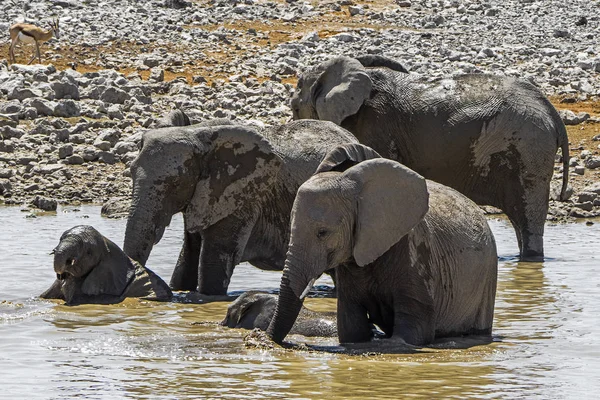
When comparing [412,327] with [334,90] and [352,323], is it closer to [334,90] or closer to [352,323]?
[352,323]

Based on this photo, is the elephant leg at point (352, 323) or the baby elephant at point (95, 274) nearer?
the elephant leg at point (352, 323)

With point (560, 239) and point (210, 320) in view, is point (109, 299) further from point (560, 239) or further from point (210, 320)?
point (560, 239)

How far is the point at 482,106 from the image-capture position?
13.1 metres

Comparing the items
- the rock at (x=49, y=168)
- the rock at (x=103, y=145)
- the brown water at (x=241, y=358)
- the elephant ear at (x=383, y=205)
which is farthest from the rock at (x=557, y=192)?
the elephant ear at (x=383, y=205)

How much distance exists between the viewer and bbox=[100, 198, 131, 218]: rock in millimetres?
14906

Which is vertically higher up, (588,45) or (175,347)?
(588,45)

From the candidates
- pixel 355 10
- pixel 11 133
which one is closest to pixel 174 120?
pixel 11 133

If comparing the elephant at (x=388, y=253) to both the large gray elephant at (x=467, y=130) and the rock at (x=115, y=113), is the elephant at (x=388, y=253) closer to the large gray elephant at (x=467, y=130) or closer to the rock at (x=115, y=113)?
the large gray elephant at (x=467, y=130)

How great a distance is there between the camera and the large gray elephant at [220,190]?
1000cm

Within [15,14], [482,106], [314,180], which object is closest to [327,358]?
[314,180]

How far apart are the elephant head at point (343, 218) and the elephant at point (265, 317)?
2.35 ft

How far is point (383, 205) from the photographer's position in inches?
297

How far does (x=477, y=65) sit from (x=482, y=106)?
517 inches

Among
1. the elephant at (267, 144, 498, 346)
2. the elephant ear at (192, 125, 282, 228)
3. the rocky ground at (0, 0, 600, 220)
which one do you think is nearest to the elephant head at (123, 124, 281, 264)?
the elephant ear at (192, 125, 282, 228)
